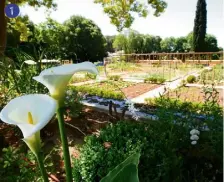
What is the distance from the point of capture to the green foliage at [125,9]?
14.5 ft

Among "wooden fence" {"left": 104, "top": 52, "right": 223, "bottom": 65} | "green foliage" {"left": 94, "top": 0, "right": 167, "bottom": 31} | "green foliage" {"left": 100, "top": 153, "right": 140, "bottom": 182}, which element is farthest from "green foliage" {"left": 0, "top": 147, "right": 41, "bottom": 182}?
"wooden fence" {"left": 104, "top": 52, "right": 223, "bottom": 65}

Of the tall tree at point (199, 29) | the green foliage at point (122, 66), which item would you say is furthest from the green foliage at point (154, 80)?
the tall tree at point (199, 29)

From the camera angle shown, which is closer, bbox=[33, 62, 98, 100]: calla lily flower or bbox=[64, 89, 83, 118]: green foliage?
bbox=[33, 62, 98, 100]: calla lily flower

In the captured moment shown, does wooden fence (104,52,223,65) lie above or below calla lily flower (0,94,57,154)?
below

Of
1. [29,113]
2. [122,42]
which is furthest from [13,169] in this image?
[122,42]

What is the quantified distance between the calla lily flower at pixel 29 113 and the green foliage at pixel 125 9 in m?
4.39

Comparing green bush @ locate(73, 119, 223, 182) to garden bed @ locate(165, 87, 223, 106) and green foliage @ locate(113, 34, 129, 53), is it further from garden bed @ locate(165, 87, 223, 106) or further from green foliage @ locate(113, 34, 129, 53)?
green foliage @ locate(113, 34, 129, 53)

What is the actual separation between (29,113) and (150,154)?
2.81 ft

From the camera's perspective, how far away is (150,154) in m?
1.11

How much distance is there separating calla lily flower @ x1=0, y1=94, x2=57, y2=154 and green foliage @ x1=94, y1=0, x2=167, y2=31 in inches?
173

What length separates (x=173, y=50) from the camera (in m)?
11.6

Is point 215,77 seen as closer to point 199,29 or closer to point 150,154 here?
point 150,154

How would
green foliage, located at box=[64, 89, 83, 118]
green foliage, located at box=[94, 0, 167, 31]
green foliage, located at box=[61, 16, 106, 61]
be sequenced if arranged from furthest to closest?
green foliage, located at box=[61, 16, 106, 61] → green foliage, located at box=[94, 0, 167, 31] → green foliage, located at box=[64, 89, 83, 118]

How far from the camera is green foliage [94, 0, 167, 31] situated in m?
4.41
